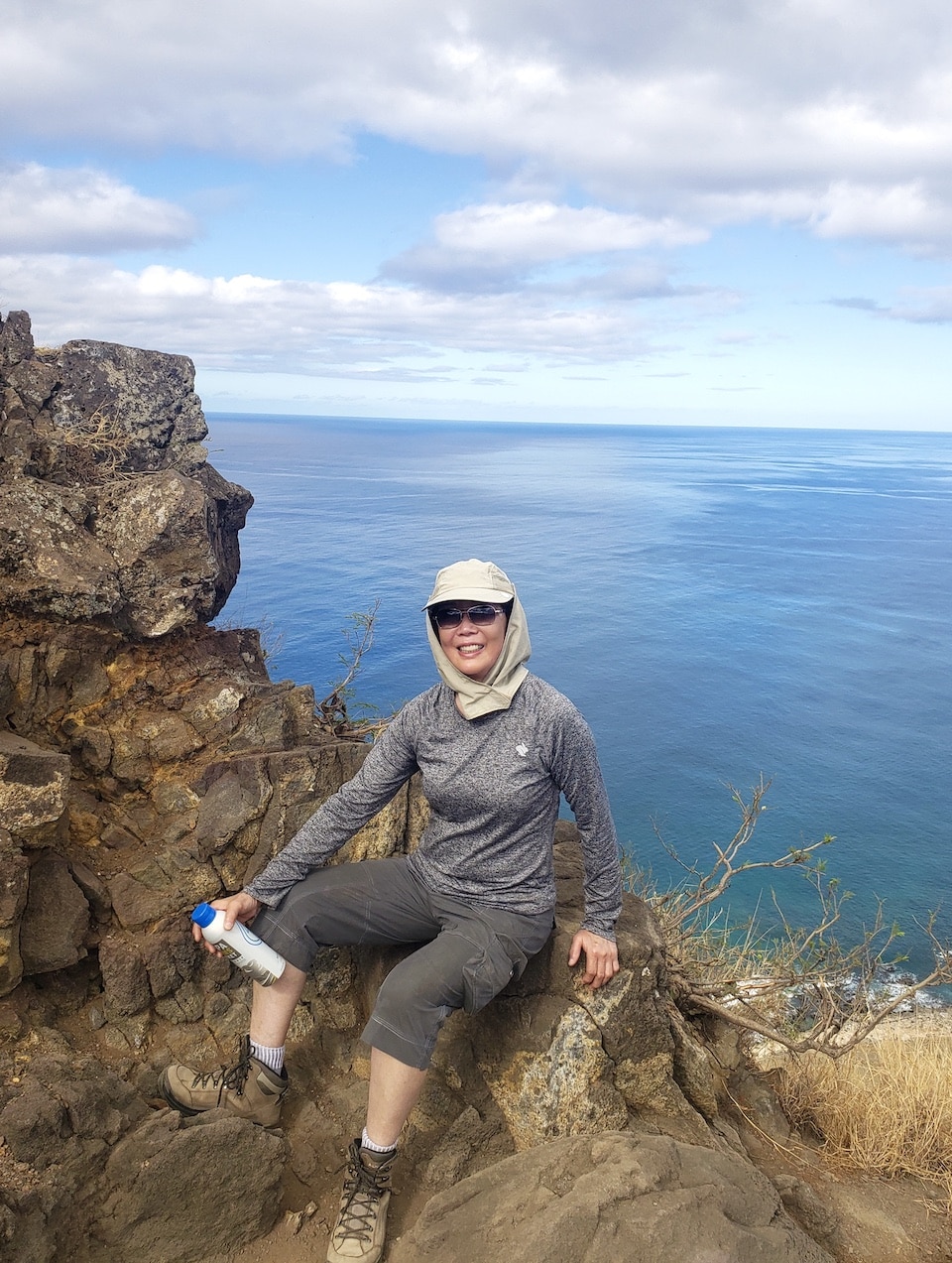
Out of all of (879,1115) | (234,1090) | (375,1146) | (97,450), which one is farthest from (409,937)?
(97,450)

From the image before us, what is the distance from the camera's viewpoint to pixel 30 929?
449cm

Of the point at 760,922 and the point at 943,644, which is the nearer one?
the point at 760,922

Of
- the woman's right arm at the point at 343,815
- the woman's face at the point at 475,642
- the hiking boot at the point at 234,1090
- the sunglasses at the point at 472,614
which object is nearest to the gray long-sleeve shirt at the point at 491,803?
the woman's right arm at the point at 343,815

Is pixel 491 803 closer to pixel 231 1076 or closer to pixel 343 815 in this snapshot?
pixel 343 815

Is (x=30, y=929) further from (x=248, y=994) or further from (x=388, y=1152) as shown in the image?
(x=388, y=1152)

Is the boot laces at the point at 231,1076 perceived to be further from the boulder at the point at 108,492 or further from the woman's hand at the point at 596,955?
Result: the boulder at the point at 108,492

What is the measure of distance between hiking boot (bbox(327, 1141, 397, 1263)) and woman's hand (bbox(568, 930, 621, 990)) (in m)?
1.19

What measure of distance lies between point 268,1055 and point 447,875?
→ 1.20 meters

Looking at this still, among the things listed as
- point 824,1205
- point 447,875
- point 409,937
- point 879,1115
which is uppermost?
point 447,875

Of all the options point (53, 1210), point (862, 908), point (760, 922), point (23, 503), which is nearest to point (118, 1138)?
point (53, 1210)

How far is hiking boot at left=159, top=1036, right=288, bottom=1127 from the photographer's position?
4.16 metres

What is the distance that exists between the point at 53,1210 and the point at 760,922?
23735 mm

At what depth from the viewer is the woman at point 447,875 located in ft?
12.5

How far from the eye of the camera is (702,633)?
177 ft
